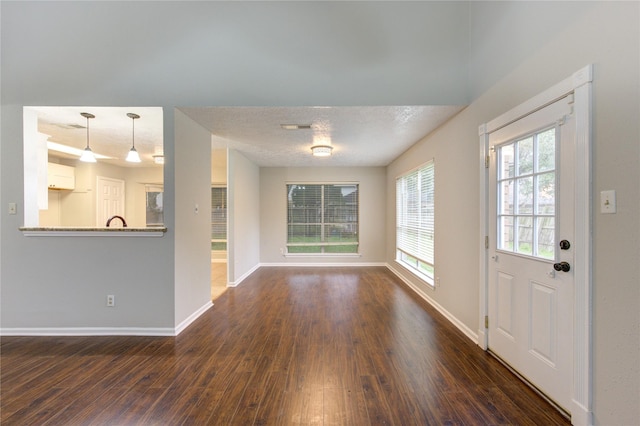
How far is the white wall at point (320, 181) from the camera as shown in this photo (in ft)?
21.1

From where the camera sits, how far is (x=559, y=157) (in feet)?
5.62

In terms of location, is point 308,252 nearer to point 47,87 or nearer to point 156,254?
point 156,254

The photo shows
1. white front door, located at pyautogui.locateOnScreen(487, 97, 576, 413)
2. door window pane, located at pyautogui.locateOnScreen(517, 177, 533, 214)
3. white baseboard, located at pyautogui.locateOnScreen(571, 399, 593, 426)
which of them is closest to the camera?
white baseboard, located at pyautogui.locateOnScreen(571, 399, 593, 426)

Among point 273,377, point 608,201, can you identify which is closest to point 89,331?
point 273,377

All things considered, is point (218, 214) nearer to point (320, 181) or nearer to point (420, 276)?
point (320, 181)

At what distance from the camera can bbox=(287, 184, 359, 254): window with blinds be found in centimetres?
654

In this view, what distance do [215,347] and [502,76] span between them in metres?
3.62

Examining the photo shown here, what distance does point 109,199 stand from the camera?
6391 mm

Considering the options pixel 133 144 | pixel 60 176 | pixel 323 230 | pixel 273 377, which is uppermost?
pixel 133 144

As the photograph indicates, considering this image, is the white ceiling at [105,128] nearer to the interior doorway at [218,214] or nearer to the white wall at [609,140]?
the interior doorway at [218,214]

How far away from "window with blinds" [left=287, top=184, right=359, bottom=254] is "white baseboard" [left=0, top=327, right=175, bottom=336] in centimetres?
387

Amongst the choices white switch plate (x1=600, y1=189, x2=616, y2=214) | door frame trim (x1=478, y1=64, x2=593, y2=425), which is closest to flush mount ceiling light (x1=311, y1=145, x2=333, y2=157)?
door frame trim (x1=478, y1=64, x2=593, y2=425)

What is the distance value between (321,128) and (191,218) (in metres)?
2.01

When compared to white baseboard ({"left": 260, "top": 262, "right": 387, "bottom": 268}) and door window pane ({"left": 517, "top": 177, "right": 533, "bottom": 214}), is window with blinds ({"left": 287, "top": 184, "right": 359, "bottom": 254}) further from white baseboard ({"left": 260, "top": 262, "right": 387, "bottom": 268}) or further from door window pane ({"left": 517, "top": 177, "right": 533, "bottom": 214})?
door window pane ({"left": 517, "top": 177, "right": 533, "bottom": 214})
